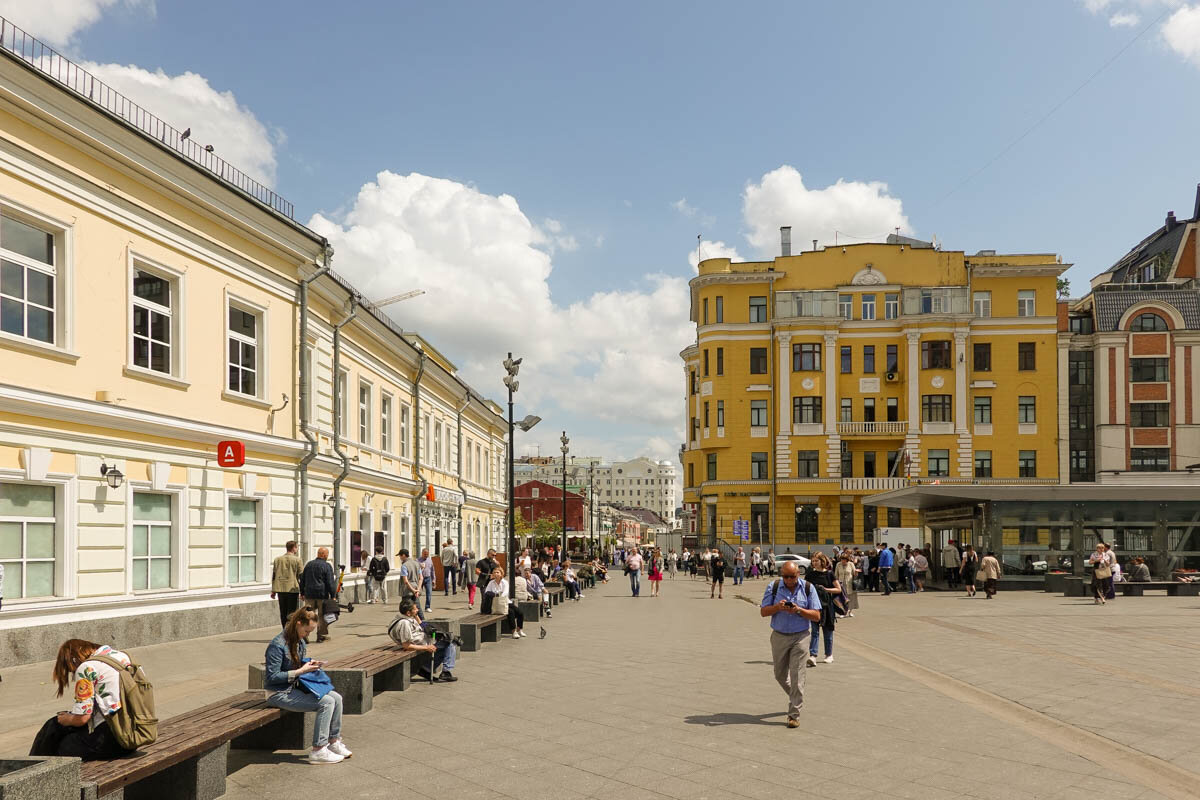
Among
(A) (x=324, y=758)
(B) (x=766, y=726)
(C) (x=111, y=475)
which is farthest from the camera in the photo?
(C) (x=111, y=475)

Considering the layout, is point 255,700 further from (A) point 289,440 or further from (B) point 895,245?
(B) point 895,245

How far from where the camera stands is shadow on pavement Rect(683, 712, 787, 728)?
9.77 m

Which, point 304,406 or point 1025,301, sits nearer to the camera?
point 304,406

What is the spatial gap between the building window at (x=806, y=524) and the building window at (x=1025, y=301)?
1657 cm

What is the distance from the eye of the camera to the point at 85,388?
14734 millimetres

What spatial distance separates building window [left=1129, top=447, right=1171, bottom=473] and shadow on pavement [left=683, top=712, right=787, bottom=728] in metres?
57.7

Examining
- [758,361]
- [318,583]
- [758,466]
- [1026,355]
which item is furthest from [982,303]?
[318,583]

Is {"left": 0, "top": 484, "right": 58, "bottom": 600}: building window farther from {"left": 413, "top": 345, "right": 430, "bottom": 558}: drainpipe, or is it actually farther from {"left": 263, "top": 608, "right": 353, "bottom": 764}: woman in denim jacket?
{"left": 413, "top": 345, "right": 430, "bottom": 558}: drainpipe

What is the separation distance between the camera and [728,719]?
32.7 feet

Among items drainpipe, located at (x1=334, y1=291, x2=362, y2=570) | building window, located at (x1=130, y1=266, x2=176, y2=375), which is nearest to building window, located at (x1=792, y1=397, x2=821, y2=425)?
drainpipe, located at (x1=334, y1=291, x2=362, y2=570)

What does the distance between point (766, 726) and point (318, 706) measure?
3979mm

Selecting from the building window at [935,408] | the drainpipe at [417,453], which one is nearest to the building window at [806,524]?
the building window at [935,408]

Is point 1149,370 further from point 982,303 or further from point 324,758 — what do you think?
point 324,758

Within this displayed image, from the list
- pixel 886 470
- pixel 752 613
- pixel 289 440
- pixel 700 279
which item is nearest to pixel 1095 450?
pixel 886 470
